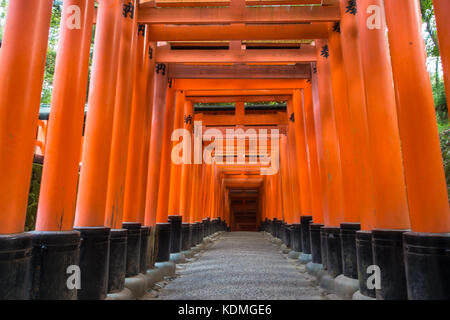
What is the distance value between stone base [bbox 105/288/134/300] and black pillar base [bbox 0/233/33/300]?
1.74m

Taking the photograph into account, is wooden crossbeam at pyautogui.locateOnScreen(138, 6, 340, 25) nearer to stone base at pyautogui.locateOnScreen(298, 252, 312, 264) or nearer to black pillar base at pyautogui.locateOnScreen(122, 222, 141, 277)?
black pillar base at pyautogui.locateOnScreen(122, 222, 141, 277)

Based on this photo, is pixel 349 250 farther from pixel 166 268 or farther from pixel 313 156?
pixel 166 268

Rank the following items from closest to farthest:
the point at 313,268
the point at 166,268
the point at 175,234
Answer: the point at 166,268, the point at 313,268, the point at 175,234

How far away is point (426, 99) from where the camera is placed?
10.2 ft

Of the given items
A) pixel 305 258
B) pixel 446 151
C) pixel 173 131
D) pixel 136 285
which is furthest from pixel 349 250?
pixel 446 151

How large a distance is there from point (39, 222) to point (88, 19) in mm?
2458

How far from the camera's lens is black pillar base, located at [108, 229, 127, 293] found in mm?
4473

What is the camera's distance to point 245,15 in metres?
5.88

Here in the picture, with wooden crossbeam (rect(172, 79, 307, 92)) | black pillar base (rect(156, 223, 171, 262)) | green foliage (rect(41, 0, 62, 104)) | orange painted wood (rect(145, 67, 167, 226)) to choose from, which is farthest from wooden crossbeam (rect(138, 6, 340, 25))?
green foliage (rect(41, 0, 62, 104))

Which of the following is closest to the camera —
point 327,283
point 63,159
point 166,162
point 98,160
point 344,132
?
point 63,159

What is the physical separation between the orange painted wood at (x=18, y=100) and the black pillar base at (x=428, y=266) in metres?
3.44

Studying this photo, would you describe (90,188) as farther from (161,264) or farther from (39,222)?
(161,264)

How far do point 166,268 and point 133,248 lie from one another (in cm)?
201

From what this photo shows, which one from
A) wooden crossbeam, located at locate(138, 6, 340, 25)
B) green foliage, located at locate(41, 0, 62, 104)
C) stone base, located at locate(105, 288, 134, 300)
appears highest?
green foliage, located at locate(41, 0, 62, 104)
